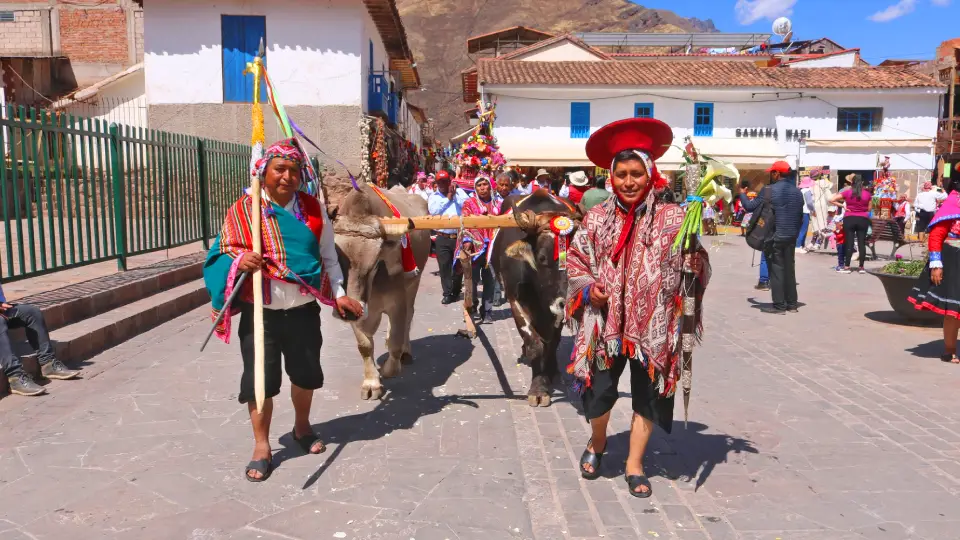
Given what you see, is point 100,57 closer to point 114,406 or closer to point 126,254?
point 126,254

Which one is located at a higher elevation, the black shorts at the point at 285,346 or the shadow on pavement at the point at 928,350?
the black shorts at the point at 285,346

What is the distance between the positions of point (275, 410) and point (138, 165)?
6.19 meters

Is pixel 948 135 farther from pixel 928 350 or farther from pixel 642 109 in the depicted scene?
pixel 928 350

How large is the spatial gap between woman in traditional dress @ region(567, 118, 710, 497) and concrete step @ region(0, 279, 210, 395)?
4.63 metres

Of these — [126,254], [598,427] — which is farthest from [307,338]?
[126,254]

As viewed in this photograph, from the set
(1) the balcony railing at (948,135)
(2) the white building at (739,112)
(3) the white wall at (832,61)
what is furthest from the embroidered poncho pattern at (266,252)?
(3) the white wall at (832,61)

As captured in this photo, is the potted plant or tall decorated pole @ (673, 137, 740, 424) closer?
tall decorated pole @ (673, 137, 740, 424)

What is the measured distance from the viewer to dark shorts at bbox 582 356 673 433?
393 centimetres

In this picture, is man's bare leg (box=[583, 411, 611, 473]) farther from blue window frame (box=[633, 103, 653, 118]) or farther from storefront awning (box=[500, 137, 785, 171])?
blue window frame (box=[633, 103, 653, 118])

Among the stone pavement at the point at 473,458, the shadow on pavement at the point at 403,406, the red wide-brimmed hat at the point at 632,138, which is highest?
the red wide-brimmed hat at the point at 632,138

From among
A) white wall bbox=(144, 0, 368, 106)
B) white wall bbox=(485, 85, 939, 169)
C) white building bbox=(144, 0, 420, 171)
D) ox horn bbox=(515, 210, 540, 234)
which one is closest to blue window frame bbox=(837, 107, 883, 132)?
white wall bbox=(485, 85, 939, 169)

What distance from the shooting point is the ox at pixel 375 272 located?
197 inches

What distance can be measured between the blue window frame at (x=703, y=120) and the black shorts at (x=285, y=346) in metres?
30.9

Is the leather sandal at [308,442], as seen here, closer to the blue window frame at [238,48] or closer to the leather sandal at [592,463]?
the leather sandal at [592,463]
